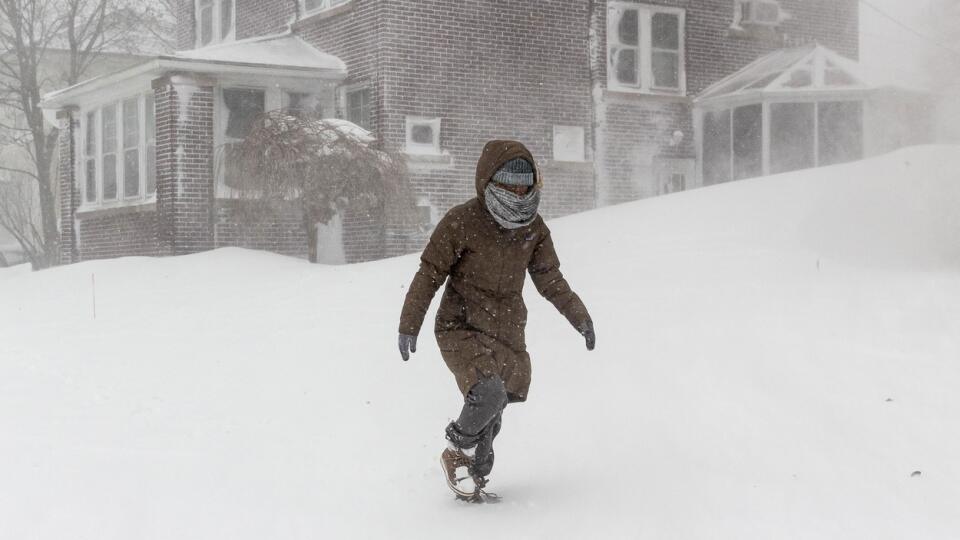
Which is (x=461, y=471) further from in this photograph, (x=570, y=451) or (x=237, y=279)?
(x=237, y=279)

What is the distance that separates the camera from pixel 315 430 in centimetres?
738

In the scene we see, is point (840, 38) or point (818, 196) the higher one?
point (840, 38)

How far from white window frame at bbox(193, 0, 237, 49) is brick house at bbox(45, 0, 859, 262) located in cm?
41

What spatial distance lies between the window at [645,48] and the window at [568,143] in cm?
106

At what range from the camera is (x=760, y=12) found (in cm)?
2166

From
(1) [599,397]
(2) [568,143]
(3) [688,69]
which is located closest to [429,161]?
(2) [568,143]

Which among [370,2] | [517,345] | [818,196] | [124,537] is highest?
[370,2]

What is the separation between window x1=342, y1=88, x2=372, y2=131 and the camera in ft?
59.4

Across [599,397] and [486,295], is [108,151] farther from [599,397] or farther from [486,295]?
[486,295]

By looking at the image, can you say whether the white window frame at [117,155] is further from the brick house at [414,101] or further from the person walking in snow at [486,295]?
the person walking in snow at [486,295]

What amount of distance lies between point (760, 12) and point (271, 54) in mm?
9206

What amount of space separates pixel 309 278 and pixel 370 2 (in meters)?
6.57

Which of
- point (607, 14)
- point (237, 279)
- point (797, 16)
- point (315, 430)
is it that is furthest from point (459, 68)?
point (315, 430)

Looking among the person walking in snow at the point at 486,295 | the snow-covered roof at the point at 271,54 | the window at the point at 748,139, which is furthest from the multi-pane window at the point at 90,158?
the person walking in snow at the point at 486,295
